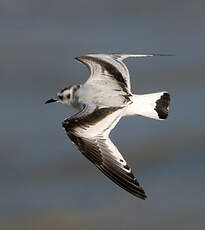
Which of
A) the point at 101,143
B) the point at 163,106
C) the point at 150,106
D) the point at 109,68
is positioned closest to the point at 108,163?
the point at 101,143

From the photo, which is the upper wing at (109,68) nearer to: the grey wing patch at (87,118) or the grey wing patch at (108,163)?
the grey wing patch at (87,118)

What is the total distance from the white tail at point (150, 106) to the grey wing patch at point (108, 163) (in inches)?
31.6

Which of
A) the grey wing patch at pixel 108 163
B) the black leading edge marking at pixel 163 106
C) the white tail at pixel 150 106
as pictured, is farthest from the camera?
the black leading edge marking at pixel 163 106

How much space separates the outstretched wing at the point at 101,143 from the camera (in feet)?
25.4

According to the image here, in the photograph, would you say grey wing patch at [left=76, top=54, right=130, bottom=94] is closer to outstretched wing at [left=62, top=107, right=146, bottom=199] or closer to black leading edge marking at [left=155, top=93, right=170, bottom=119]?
black leading edge marking at [left=155, top=93, right=170, bottom=119]

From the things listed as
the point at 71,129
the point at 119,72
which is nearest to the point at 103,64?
the point at 119,72

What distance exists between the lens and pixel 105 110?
836 centimetres

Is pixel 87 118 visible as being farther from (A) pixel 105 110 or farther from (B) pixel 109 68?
(B) pixel 109 68

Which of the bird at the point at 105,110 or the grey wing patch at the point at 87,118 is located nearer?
the bird at the point at 105,110

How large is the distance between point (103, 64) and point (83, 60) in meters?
0.27

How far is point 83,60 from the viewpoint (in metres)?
9.71

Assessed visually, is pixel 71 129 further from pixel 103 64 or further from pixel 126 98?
pixel 103 64

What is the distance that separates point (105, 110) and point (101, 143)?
440 mm

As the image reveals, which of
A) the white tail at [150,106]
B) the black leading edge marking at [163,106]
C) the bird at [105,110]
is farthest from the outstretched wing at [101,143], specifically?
the black leading edge marking at [163,106]
